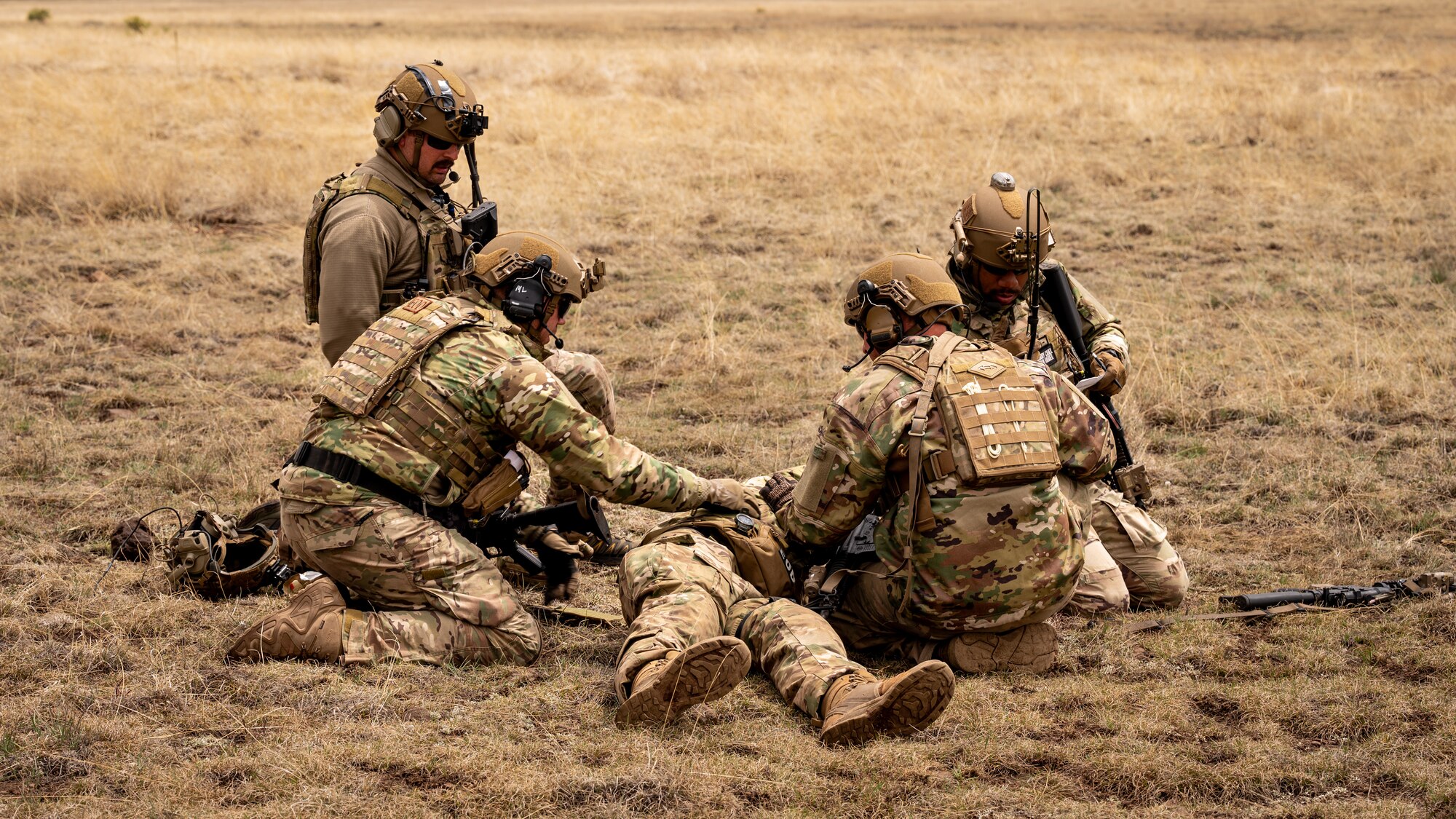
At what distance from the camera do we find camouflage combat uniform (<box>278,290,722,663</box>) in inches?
199

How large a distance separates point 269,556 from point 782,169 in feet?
31.6

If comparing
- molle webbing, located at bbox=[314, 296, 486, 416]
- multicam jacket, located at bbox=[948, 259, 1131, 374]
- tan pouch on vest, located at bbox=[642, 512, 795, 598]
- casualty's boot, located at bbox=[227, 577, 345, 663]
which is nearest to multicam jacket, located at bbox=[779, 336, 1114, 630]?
tan pouch on vest, located at bbox=[642, 512, 795, 598]

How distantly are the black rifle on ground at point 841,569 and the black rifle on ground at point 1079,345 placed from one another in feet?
5.16

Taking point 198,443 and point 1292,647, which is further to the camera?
point 198,443

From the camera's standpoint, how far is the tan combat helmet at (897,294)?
198 inches

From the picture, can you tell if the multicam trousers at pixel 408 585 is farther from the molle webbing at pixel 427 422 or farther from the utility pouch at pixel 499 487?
the molle webbing at pixel 427 422

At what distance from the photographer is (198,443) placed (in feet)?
25.5

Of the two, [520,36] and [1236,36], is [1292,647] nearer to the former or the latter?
[1236,36]

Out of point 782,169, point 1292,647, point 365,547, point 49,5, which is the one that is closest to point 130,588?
point 365,547

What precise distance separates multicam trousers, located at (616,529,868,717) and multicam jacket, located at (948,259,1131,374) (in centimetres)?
179

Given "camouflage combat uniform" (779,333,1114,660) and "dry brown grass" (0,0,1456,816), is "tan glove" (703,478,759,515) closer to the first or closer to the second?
"camouflage combat uniform" (779,333,1114,660)

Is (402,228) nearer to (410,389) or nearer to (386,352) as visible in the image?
(386,352)

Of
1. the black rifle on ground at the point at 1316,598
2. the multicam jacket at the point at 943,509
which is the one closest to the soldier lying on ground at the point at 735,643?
the multicam jacket at the point at 943,509

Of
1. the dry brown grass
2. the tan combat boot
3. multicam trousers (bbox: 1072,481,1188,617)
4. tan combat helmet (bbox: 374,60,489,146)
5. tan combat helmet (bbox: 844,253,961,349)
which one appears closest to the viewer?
the tan combat boot
